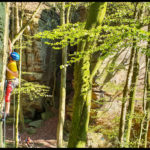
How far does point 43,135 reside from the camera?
9562 mm

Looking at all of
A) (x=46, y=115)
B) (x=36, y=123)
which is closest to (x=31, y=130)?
(x=36, y=123)

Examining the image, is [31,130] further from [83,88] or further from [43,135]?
[83,88]

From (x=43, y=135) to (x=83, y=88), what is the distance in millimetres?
7700

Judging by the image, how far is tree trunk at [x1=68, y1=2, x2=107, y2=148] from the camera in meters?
3.20

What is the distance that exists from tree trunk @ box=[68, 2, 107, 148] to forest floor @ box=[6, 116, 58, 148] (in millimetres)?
5500

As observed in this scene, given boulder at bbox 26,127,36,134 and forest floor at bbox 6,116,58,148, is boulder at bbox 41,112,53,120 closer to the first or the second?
forest floor at bbox 6,116,58,148

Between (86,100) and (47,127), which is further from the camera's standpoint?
(47,127)

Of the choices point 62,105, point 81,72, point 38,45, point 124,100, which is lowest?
point 62,105

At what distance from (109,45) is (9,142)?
26.8 ft

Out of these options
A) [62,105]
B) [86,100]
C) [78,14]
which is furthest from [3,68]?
[78,14]

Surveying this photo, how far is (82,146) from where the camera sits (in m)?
3.38

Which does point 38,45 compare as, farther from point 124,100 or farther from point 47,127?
point 124,100

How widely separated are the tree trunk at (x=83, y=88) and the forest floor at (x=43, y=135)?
5500mm

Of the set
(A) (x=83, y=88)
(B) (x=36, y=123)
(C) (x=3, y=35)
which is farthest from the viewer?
(B) (x=36, y=123)
